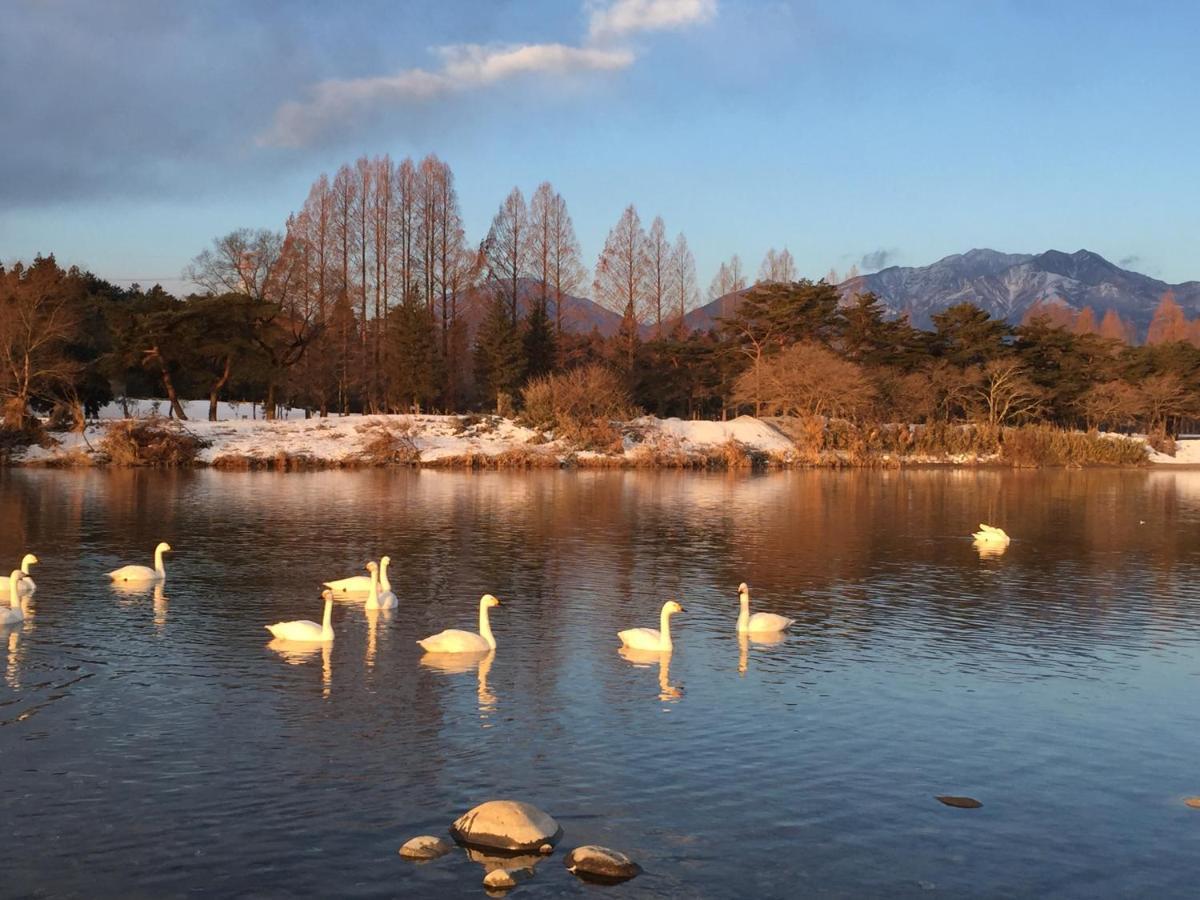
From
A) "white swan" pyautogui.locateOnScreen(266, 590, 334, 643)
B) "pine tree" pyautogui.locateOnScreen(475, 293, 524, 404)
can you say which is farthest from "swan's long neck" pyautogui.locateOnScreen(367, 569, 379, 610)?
"pine tree" pyautogui.locateOnScreen(475, 293, 524, 404)

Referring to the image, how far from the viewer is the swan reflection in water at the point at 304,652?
13234 millimetres

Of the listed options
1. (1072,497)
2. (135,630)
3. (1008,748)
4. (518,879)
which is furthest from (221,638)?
(1072,497)

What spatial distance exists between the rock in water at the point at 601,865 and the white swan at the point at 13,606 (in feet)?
34.3

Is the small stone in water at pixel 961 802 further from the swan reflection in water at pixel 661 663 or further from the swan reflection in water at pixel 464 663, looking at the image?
the swan reflection in water at pixel 464 663

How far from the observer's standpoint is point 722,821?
333 inches

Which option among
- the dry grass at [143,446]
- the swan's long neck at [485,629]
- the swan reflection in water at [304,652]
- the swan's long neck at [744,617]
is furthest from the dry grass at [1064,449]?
the swan reflection in water at [304,652]

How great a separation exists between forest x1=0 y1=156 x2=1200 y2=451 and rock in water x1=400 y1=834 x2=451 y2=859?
53.2 meters

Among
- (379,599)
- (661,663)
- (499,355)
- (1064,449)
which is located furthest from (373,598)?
(1064,449)

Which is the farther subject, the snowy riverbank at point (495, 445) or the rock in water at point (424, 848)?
the snowy riverbank at point (495, 445)

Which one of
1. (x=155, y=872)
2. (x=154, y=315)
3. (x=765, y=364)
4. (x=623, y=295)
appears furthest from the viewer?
(x=623, y=295)

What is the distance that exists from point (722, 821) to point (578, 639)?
22.0 feet

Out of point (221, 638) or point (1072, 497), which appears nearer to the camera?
point (221, 638)

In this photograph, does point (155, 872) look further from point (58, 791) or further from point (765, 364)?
point (765, 364)

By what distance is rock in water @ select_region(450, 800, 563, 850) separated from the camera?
25.8ft
